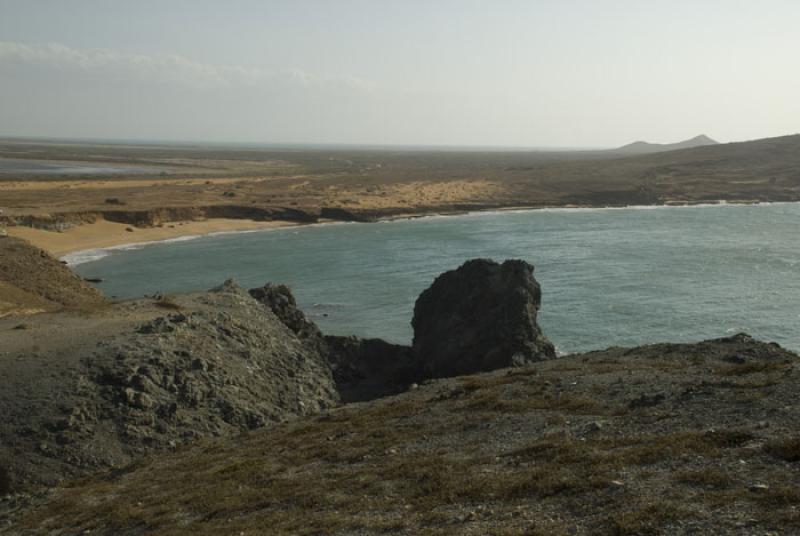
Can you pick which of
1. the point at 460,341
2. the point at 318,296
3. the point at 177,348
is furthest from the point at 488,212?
the point at 177,348

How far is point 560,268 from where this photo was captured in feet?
197

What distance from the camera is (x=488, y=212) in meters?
108

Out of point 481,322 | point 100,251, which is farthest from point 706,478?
point 100,251

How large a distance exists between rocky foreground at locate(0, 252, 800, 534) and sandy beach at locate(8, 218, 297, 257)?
164 feet

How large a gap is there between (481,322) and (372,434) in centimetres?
1454

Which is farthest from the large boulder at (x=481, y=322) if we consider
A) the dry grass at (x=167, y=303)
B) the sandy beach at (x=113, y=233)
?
the sandy beach at (x=113, y=233)

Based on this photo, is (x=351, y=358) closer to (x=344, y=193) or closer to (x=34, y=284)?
(x=34, y=284)

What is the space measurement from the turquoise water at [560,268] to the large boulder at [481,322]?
5936 mm

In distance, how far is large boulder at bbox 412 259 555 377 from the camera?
30672 mm

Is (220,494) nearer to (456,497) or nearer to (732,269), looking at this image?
(456,497)

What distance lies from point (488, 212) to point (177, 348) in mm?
87534

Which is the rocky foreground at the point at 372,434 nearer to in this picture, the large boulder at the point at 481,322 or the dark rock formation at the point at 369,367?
the large boulder at the point at 481,322

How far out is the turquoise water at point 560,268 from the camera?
41.9 metres

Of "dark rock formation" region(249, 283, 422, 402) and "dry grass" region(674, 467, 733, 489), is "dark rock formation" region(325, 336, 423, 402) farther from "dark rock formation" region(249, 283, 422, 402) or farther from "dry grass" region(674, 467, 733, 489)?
"dry grass" region(674, 467, 733, 489)
